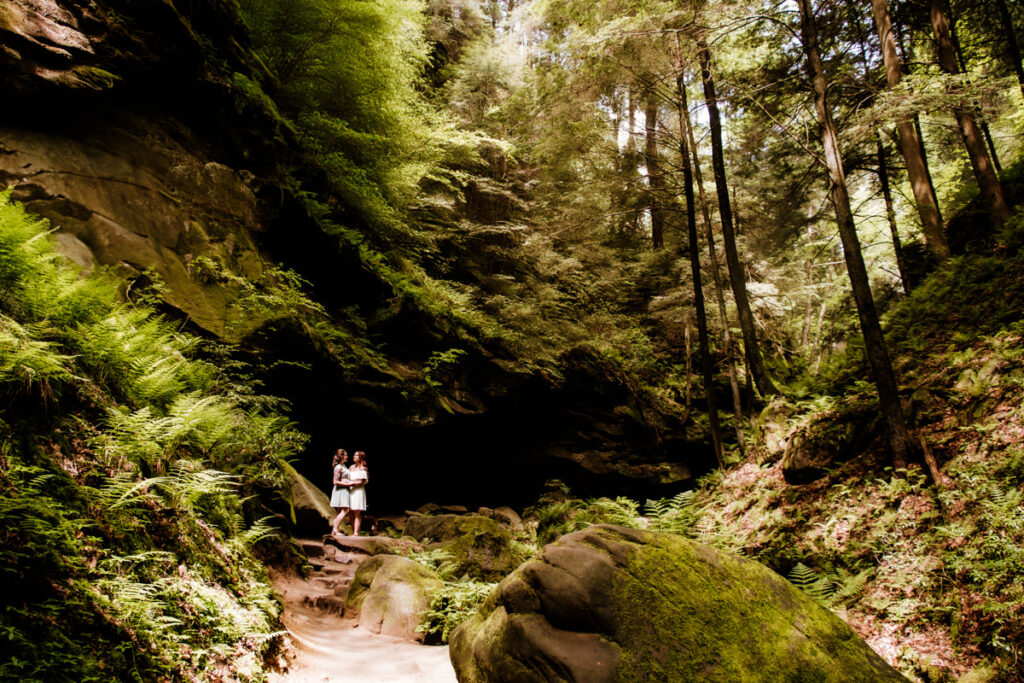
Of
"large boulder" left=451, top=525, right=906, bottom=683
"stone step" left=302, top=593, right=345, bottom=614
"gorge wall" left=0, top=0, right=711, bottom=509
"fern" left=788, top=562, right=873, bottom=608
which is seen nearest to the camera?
"large boulder" left=451, top=525, right=906, bottom=683

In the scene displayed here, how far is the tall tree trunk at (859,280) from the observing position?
698cm

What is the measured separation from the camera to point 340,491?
978cm

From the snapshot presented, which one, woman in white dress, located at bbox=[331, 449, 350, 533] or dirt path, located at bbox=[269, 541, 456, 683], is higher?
woman in white dress, located at bbox=[331, 449, 350, 533]

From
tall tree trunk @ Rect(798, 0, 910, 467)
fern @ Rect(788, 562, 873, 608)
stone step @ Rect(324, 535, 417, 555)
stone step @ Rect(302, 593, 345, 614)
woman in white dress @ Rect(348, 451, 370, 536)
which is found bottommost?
fern @ Rect(788, 562, 873, 608)

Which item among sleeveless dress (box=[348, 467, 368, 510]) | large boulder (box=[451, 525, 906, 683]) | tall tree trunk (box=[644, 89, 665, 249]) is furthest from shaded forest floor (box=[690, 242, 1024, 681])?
tall tree trunk (box=[644, 89, 665, 249])

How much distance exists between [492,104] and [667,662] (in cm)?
1912

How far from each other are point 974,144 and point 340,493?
15.4 meters

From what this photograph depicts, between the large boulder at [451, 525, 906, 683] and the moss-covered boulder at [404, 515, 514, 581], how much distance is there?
184 inches

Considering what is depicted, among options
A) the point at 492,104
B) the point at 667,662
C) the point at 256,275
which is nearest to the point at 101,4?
the point at 256,275

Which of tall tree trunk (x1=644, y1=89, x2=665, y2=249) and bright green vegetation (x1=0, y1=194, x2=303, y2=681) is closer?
bright green vegetation (x1=0, y1=194, x2=303, y2=681)

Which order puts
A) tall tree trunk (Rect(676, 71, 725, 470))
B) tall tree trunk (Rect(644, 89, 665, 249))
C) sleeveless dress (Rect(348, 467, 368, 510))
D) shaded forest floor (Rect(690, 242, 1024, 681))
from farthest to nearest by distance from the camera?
tall tree trunk (Rect(644, 89, 665, 249)), tall tree trunk (Rect(676, 71, 725, 470)), sleeveless dress (Rect(348, 467, 368, 510)), shaded forest floor (Rect(690, 242, 1024, 681))

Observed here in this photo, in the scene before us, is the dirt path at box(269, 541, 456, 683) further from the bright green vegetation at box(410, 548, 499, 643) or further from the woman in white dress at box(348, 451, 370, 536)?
the woman in white dress at box(348, 451, 370, 536)

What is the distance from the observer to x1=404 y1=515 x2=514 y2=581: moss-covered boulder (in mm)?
7730

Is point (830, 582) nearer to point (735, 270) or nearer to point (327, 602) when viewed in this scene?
point (327, 602)
